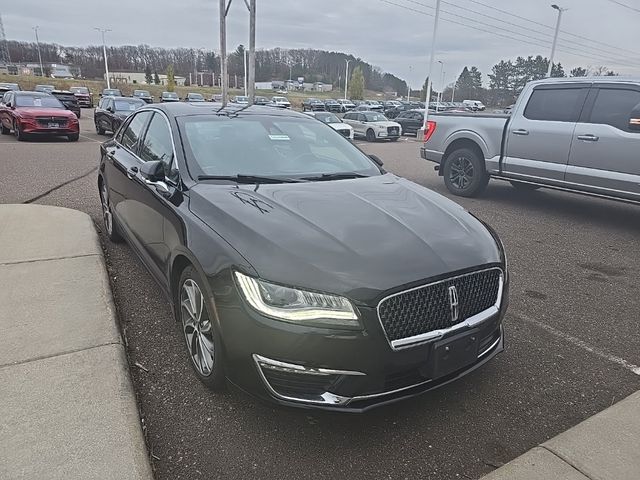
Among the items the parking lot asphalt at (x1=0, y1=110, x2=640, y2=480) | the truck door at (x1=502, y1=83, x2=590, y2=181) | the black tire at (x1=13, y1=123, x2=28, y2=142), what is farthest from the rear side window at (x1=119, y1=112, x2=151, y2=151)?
the black tire at (x1=13, y1=123, x2=28, y2=142)

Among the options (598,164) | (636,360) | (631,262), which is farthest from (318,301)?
(598,164)

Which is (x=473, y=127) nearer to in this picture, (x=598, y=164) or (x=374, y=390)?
(x=598, y=164)

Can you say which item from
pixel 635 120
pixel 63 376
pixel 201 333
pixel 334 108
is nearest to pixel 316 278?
pixel 201 333

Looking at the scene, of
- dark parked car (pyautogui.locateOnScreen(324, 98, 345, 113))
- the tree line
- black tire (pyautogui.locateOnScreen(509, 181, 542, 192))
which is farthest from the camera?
the tree line

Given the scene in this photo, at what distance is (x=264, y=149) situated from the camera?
374 centimetres

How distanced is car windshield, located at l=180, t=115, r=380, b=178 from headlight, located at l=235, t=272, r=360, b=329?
138 cm

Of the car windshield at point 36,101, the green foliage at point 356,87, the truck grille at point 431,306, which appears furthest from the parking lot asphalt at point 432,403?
the green foliage at point 356,87

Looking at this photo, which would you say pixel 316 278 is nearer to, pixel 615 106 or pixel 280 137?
pixel 280 137

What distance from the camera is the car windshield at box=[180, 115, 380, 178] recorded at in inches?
137

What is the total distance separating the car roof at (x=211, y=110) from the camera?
3.97m

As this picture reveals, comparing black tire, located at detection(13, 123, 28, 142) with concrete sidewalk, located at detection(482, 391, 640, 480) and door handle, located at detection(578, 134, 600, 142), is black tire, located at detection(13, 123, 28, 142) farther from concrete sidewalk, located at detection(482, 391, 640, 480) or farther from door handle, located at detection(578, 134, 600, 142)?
concrete sidewalk, located at detection(482, 391, 640, 480)

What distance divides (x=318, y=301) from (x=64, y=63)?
447ft

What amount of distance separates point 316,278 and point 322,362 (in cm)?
38

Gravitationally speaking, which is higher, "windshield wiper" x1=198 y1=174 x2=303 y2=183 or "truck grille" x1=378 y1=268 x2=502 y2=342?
"windshield wiper" x1=198 y1=174 x2=303 y2=183
